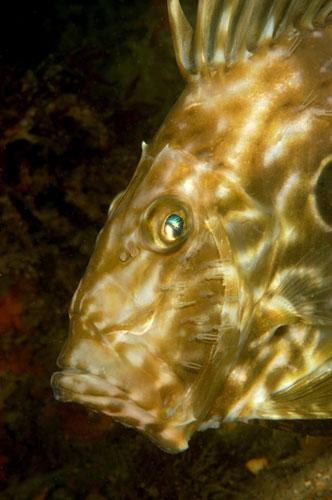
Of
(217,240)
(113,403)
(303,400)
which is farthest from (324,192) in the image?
(113,403)

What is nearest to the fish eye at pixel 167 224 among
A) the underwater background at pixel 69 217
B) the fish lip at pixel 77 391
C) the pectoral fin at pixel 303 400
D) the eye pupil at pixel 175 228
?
the eye pupil at pixel 175 228

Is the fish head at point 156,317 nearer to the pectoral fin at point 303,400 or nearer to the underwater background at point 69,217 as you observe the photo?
the pectoral fin at point 303,400

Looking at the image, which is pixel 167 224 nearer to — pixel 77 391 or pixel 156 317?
pixel 156 317

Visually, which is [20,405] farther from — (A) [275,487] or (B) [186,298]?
(B) [186,298]

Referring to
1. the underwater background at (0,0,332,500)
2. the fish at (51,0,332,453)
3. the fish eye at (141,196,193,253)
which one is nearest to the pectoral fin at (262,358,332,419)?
the fish at (51,0,332,453)

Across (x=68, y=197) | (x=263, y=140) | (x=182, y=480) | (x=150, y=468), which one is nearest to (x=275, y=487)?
(x=182, y=480)
